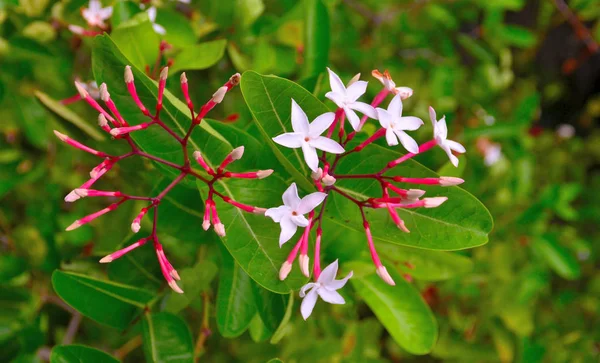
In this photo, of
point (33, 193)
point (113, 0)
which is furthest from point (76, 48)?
point (33, 193)

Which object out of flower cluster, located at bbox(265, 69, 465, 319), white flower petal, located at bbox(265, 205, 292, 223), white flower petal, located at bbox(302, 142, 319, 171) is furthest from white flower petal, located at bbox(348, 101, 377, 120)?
white flower petal, located at bbox(265, 205, 292, 223)

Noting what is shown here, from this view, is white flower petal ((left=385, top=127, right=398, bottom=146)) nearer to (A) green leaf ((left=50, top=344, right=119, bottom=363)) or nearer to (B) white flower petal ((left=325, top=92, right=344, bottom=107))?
(B) white flower petal ((left=325, top=92, right=344, bottom=107))

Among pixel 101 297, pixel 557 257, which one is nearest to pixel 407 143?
pixel 101 297

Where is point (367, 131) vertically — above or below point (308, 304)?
above

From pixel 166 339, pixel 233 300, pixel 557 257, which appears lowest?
pixel 557 257

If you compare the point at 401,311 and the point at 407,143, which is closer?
the point at 407,143

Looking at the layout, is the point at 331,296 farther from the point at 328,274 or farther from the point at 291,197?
the point at 291,197
